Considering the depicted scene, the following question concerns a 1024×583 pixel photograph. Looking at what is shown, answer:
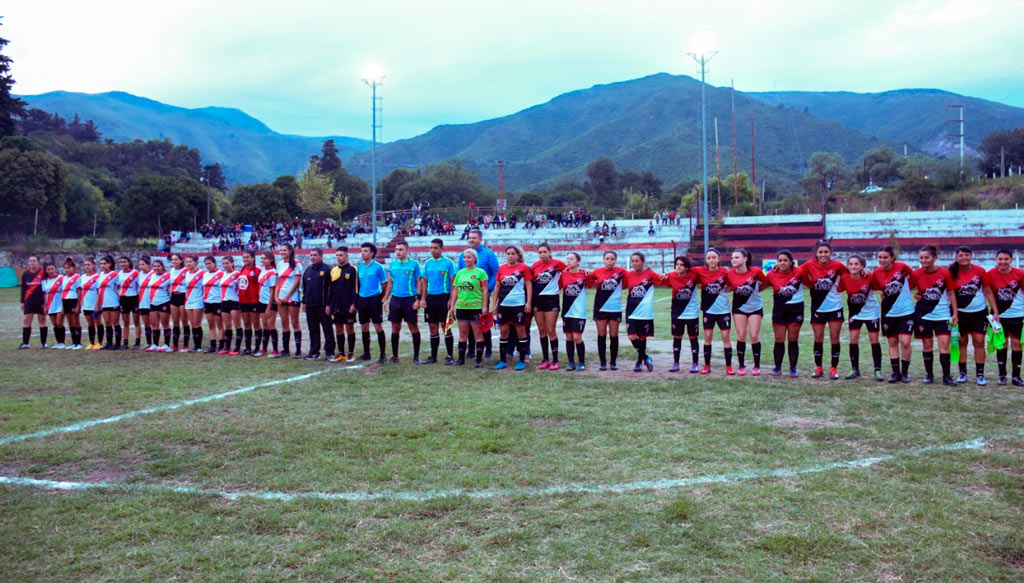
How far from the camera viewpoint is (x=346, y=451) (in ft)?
19.6

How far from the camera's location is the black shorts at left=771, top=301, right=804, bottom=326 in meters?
9.49

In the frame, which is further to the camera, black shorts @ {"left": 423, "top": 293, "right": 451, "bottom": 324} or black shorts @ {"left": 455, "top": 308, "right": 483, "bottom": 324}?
black shorts @ {"left": 423, "top": 293, "right": 451, "bottom": 324}

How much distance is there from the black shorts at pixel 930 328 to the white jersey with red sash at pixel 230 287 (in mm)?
11067

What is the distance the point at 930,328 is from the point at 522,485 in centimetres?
689

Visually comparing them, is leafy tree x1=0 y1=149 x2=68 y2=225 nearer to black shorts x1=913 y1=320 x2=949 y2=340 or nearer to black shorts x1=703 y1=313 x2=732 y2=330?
black shorts x1=703 y1=313 x2=732 y2=330

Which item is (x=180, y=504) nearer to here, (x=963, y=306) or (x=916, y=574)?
(x=916, y=574)

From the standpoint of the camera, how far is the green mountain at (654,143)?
12606 cm

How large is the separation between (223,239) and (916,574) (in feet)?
177

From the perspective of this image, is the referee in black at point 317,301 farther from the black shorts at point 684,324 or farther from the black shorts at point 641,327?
the black shorts at point 684,324

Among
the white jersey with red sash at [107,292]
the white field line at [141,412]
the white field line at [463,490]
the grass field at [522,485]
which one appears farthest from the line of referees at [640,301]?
the white field line at [463,490]

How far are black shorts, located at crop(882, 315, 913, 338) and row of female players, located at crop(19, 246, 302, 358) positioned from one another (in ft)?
30.5

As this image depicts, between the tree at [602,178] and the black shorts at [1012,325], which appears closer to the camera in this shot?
the black shorts at [1012,325]

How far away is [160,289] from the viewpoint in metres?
13.9

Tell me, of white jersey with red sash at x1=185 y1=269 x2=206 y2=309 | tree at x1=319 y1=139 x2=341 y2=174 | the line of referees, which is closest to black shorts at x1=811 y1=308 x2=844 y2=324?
the line of referees
